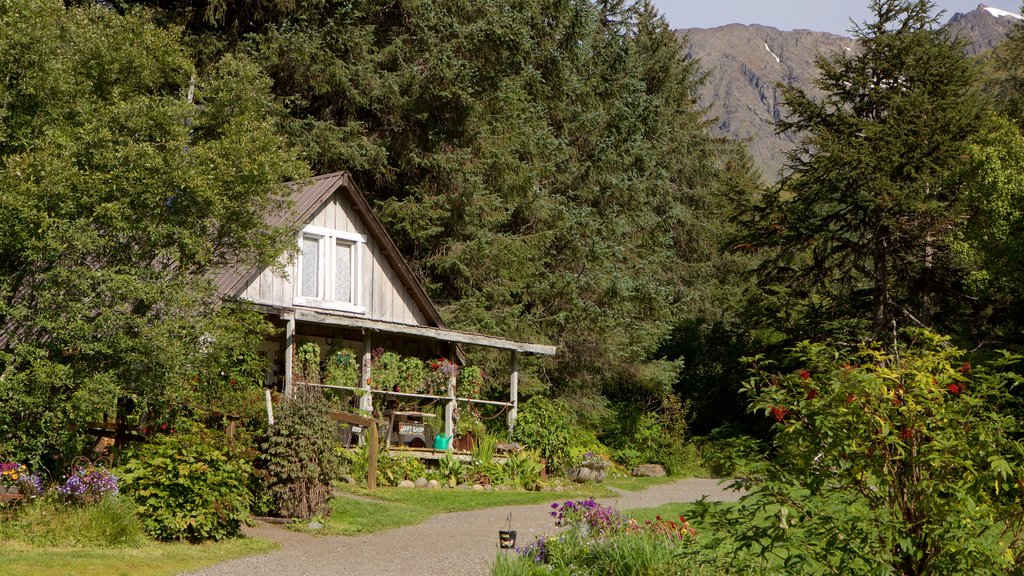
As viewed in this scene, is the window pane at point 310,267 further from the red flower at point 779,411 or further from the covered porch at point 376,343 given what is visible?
the red flower at point 779,411

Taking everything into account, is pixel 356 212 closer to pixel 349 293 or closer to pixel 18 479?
pixel 349 293

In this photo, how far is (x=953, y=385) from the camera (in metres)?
6.32

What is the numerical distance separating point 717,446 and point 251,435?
7191 mm

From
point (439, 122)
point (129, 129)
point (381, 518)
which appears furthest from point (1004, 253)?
point (129, 129)

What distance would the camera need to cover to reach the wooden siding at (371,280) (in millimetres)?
19109

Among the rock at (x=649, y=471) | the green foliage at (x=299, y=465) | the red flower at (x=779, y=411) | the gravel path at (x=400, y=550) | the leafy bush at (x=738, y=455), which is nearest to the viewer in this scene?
the red flower at (x=779, y=411)

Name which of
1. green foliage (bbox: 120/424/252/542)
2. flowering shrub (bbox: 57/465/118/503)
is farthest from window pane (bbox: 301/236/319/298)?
flowering shrub (bbox: 57/465/118/503)

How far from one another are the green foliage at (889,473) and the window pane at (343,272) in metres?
13.8

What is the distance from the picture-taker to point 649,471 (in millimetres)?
25016

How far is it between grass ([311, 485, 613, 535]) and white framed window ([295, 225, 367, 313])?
4634mm

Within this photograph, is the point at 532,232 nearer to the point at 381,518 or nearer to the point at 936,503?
the point at 381,518

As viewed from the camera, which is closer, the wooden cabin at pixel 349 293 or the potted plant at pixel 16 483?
the potted plant at pixel 16 483

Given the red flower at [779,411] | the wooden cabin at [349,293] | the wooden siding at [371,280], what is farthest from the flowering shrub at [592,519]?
the wooden siding at [371,280]

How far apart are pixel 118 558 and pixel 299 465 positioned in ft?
10.5
